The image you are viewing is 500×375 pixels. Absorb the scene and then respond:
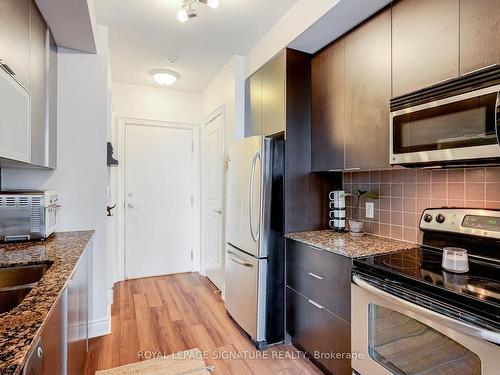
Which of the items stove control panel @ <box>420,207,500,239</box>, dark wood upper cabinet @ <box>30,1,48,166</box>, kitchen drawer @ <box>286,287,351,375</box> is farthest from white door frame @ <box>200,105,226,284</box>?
stove control panel @ <box>420,207,500,239</box>

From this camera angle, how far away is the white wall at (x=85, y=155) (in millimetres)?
2193

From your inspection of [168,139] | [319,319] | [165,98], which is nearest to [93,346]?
[319,319]

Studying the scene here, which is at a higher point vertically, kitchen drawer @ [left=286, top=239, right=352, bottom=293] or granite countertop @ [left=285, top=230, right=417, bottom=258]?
granite countertop @ [left=285, top=230, right=417, bottom=258]

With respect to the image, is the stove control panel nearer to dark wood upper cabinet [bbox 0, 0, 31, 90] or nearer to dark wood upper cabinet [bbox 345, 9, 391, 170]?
dark wood upper cabinet [bbox 345, 9, 391, 170]

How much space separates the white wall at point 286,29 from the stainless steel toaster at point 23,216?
2.01 metres

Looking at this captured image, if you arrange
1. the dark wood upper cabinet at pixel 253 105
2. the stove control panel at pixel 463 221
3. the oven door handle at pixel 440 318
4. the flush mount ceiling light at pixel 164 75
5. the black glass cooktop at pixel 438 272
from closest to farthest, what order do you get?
1. the oven door handle at pixel 440 318
2. the black glass cooktop at pixel 438 272
3. the stove control panel at pixel 463 221
4. the dark wood upper cabinet at pixel 253 105
5. the flush mount ceiling light at pixel 164 75

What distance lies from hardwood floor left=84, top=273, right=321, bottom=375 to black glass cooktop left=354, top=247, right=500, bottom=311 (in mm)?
972

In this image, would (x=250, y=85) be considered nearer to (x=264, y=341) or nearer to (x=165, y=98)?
(x=165, y=98)

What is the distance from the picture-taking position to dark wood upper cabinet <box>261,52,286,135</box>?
2.26 m

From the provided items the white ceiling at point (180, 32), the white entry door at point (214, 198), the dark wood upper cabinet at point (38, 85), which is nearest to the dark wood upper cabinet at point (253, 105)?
the white ceiling at point (180, 32)

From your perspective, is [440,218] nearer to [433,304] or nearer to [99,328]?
[433,304]

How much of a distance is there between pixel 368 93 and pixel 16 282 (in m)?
2.16

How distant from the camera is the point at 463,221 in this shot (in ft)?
5.02

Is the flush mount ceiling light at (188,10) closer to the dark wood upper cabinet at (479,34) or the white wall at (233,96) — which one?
the white wall at (233,96)
